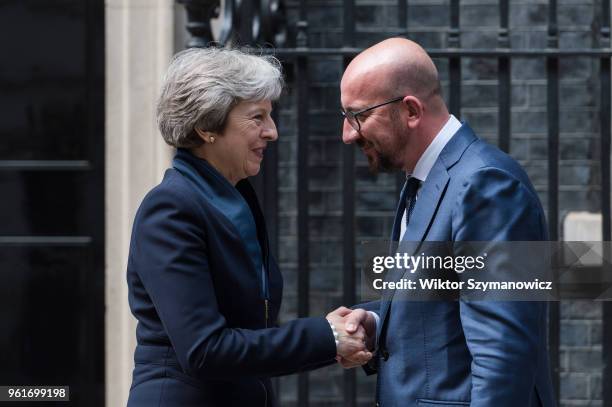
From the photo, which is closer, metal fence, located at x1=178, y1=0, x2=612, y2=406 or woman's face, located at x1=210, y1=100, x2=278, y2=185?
woman's face, located at x1=210, y1=100, x2=278, y2=185

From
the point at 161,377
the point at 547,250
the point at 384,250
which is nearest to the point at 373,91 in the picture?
the point at 547,250

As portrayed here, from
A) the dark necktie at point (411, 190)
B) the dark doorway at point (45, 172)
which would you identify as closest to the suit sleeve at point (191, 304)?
the dark necktie at point (411, 190)

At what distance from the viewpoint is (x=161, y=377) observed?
2887 millimetres

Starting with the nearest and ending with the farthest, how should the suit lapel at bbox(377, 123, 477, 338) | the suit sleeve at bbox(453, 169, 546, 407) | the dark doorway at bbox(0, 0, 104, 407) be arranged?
1. the suit sleeve at bbox(453, 169, 546, 407)
2. the suit lapel at bbox(377, 123, 477, 338)
3. the dark doorway at bbox(0, 0, 104, 407)

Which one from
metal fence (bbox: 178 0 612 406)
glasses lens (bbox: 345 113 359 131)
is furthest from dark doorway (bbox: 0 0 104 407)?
glasses lens (bbox: 345 113 359 131)

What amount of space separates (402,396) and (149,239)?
67cm

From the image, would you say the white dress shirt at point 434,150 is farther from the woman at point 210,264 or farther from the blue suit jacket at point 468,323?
the woman at point 210,264

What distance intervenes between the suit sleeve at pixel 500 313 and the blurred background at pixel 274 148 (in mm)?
1765

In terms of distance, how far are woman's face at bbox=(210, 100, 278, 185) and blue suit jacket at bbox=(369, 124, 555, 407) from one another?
41 cm

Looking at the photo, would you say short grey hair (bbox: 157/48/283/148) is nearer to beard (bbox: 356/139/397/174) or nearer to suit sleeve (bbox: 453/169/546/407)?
beard (bbox: 356/139/397/174)

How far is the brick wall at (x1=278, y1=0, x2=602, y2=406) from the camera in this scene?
5.64 metres

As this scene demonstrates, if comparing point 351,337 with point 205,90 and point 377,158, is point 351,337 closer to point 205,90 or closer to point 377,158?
point 377,158

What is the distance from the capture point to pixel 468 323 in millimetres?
2715

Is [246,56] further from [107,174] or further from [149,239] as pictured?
[107,174]
